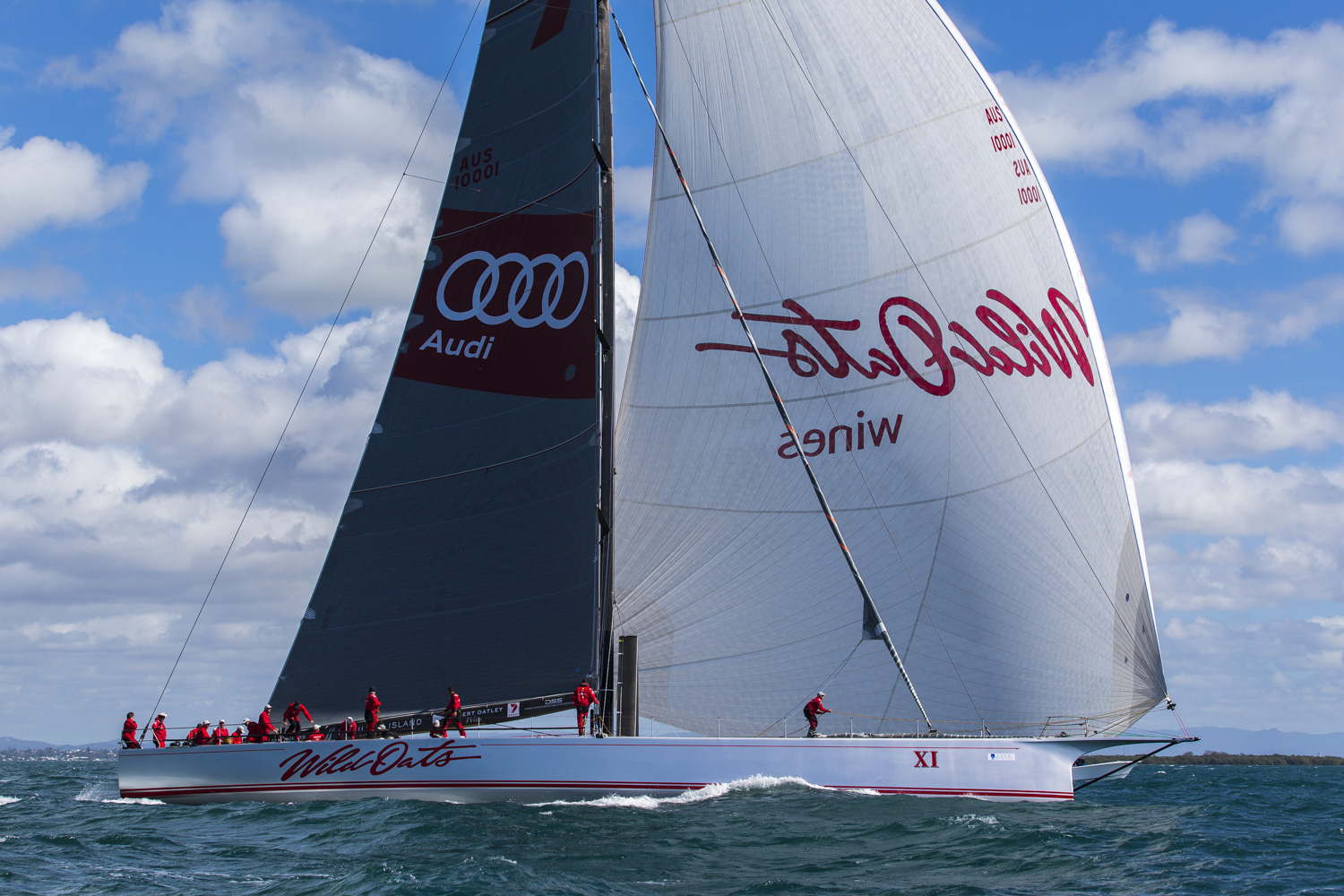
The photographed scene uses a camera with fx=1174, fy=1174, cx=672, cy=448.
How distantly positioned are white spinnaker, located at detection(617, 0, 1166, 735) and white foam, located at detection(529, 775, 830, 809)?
2.30 meters

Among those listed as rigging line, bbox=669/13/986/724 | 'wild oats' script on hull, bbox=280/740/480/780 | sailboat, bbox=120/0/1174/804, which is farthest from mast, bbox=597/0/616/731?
'wild oats' script on hull, bbox=280/740/480/780

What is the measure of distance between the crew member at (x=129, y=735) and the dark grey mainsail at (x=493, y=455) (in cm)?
199

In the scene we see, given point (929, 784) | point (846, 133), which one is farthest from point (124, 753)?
point (846, 133)

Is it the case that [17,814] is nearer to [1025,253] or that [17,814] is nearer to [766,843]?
[766,843]

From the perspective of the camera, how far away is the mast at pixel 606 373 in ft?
53.3

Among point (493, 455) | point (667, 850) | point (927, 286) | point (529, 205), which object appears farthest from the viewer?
point (529, 205)

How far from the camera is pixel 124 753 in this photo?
15.9 meters

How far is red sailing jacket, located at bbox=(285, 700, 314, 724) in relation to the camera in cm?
1644

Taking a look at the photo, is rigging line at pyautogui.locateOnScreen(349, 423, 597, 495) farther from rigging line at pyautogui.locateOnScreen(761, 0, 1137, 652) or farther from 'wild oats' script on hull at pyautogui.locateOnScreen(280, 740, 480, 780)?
rigging line at pyautogui.locateOnScreen(761, 0, 1137, 652)

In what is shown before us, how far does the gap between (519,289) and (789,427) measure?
494 centimetres

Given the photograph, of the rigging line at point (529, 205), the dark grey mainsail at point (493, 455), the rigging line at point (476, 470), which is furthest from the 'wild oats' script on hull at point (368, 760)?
the rigging line at point (529, 205)

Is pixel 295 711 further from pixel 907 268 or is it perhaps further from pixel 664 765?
pixel 907 268

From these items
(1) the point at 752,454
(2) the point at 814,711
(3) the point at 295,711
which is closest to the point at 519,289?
(1) the point at 752,454

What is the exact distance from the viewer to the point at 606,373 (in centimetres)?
1700
